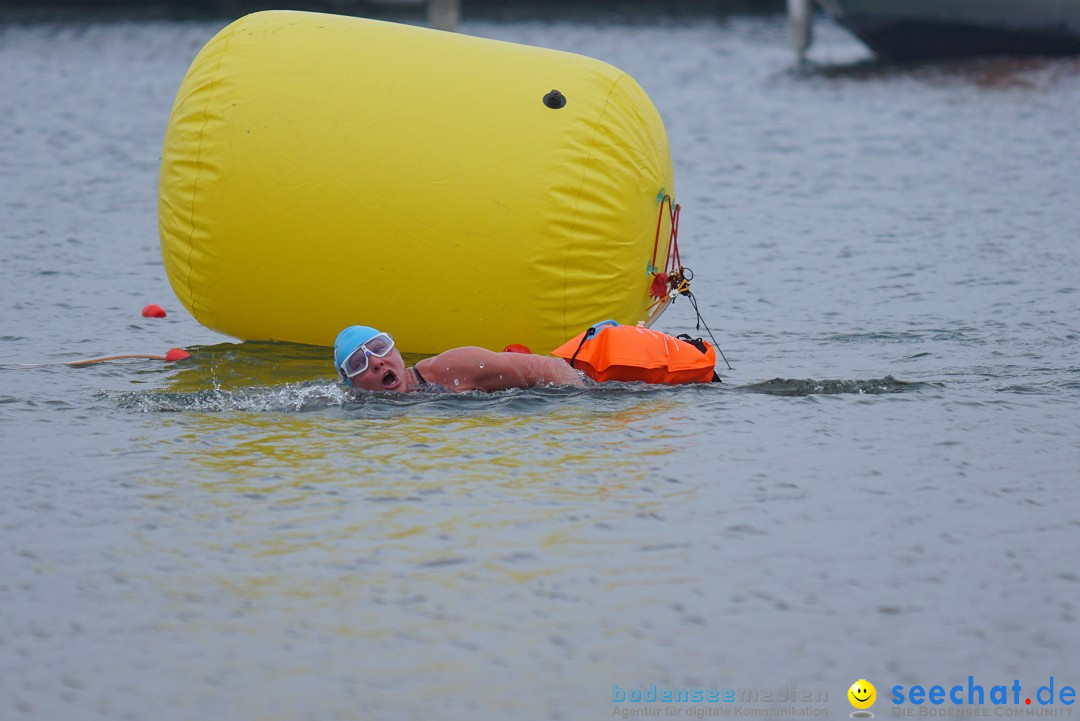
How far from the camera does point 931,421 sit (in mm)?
7371

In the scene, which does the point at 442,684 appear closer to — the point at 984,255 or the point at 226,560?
the point at 226,560

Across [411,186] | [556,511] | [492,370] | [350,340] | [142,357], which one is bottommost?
[142,357]

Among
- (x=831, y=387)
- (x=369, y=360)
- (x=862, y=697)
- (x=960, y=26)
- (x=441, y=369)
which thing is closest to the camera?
(x=862, y=697)

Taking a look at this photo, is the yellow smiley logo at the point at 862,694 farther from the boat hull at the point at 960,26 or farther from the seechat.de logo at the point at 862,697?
the boat hull at the point at 960,26

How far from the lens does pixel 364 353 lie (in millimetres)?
7449

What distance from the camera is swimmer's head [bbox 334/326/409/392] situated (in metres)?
7.46

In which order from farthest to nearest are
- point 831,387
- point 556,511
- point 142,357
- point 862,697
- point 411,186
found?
point 142,357 < point 831,387 < point 411,186 < point 556,511 < point 862,697

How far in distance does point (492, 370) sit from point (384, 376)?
0.56 meters

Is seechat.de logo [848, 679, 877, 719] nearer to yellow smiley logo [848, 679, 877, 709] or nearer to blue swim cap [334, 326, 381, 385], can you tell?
yellow smiley logo [848, 679, 877, 709]

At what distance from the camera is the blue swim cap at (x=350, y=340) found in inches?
294

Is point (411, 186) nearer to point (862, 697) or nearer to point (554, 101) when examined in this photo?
point (554, 101)

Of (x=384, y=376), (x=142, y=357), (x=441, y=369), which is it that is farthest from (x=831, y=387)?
(x=142, y=357)

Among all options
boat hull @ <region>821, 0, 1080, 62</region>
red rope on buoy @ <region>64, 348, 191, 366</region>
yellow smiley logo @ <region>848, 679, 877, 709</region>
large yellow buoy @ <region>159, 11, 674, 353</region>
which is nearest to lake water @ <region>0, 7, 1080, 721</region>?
yellow smiley logo @ <region>848, 679, 877, 709</region>

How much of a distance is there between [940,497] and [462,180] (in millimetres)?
3012
